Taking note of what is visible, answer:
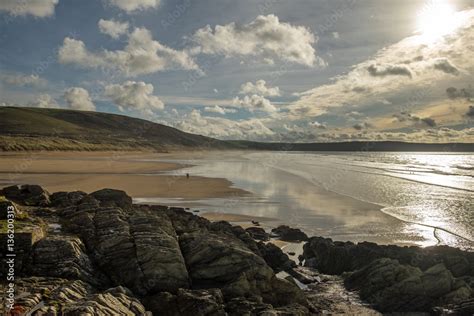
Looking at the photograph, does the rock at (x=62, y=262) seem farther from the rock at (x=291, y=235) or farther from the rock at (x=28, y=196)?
the rock at (x=291, y=235)

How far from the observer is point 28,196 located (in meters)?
21.8

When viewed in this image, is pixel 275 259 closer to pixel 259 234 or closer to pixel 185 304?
pixel 259 234

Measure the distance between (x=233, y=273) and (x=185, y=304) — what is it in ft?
9.73

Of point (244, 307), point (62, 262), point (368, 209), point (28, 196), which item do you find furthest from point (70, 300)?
point (368, 209)

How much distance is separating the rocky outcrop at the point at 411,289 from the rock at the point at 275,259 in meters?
3.75

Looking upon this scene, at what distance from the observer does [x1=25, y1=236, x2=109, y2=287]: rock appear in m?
11.8

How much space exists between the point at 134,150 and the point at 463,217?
14586cm

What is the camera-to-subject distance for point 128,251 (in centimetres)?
1354

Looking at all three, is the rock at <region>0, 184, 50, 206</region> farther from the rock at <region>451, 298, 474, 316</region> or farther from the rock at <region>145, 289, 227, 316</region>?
the rock at <region>451, 298, 474, 316</region>

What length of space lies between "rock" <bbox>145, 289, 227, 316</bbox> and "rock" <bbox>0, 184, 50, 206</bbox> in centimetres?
1195

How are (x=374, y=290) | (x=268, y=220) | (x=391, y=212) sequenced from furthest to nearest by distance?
(x=391, y=212), (x=268, y=220), (x=374, y=290)

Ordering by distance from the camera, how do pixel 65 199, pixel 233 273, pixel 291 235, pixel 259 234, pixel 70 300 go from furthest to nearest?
pixel 291 235 < pixel 259 234 < pixel 65 199 < pixel 233 273 < pixel 70 300

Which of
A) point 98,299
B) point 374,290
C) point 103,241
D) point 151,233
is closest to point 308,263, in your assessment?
point 374,290

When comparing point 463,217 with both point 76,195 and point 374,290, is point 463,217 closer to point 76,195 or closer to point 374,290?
point 374,290
